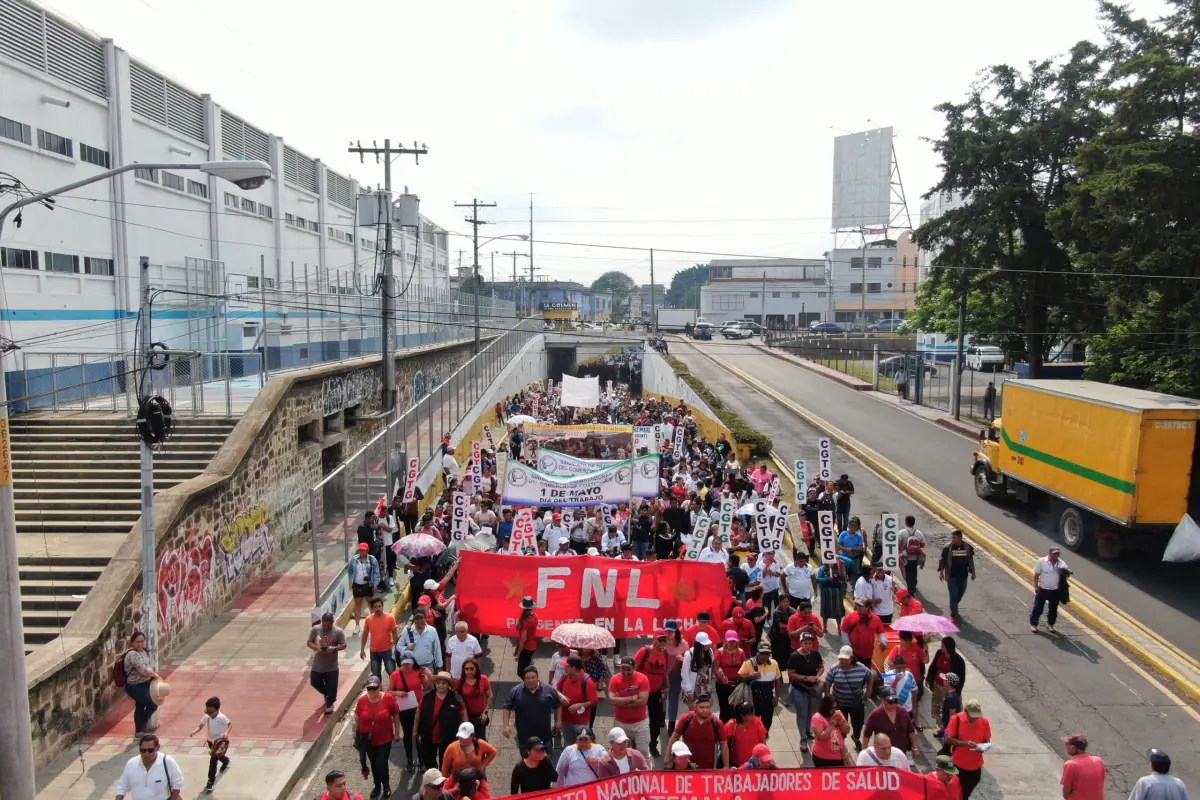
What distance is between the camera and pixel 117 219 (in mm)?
25891

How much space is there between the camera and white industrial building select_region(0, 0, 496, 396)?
21578 millimetres

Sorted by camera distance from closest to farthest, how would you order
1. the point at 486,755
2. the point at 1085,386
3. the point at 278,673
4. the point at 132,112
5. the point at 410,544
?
the point at 486,755
the point at 278,673
the point at 410,544
the point at 1085,386
the point at 132,112

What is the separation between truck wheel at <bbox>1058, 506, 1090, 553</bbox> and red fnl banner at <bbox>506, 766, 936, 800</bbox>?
12788mm

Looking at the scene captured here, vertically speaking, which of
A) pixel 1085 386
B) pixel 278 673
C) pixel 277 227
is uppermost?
pixel 277 227

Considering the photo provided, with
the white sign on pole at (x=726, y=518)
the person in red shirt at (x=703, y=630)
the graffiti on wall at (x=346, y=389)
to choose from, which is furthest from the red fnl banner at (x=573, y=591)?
the graffiti on wall at (x=346, y=389)

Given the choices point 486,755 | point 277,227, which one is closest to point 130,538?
point 486,755

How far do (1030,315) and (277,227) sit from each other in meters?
31.3

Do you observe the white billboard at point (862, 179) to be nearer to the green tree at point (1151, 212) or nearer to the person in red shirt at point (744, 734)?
the green tree at point (1151, 212)

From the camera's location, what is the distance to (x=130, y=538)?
12.5m

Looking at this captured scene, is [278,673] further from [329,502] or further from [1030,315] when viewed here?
[1030,315]

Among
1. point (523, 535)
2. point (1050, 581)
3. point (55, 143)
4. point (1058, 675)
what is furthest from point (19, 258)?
point (1058, 675)

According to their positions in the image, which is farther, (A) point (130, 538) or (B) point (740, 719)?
(A) point (130, 538)

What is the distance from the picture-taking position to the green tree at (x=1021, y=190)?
1359 inches

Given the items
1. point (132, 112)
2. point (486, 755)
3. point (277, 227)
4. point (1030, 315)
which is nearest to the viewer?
point (486, 755)
